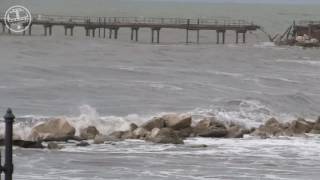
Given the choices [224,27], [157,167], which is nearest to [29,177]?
[157,167]

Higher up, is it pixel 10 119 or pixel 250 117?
pixel 10 119

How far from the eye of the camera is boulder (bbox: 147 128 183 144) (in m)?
18.8

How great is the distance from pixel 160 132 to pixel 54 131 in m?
2.68

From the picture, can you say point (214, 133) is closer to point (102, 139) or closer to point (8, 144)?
point (102, 139)

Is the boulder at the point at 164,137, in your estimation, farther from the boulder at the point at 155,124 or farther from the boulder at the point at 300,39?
the boulder at the point at 300,39

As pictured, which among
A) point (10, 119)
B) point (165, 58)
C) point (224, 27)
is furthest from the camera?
point (224, 27)

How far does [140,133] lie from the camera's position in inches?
784

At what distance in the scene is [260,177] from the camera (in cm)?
1417

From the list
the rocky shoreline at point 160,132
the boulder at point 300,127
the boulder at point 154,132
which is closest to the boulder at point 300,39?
the rocky shoreline at point 160,132

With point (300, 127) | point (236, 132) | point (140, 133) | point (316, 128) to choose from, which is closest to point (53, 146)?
point (140, 133)

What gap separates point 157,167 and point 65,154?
2.51m

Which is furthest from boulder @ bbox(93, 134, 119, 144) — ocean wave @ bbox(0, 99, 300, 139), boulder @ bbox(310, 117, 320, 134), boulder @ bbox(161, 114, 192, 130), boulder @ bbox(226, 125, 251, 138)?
boulder @ bbox(310, 117, 320, 134)

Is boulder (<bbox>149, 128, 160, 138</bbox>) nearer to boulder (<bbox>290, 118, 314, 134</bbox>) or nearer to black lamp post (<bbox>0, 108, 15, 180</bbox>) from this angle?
boulder (<bbox>290, 118, 314, 134</bbox>)

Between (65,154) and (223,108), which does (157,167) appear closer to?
(65,154)
